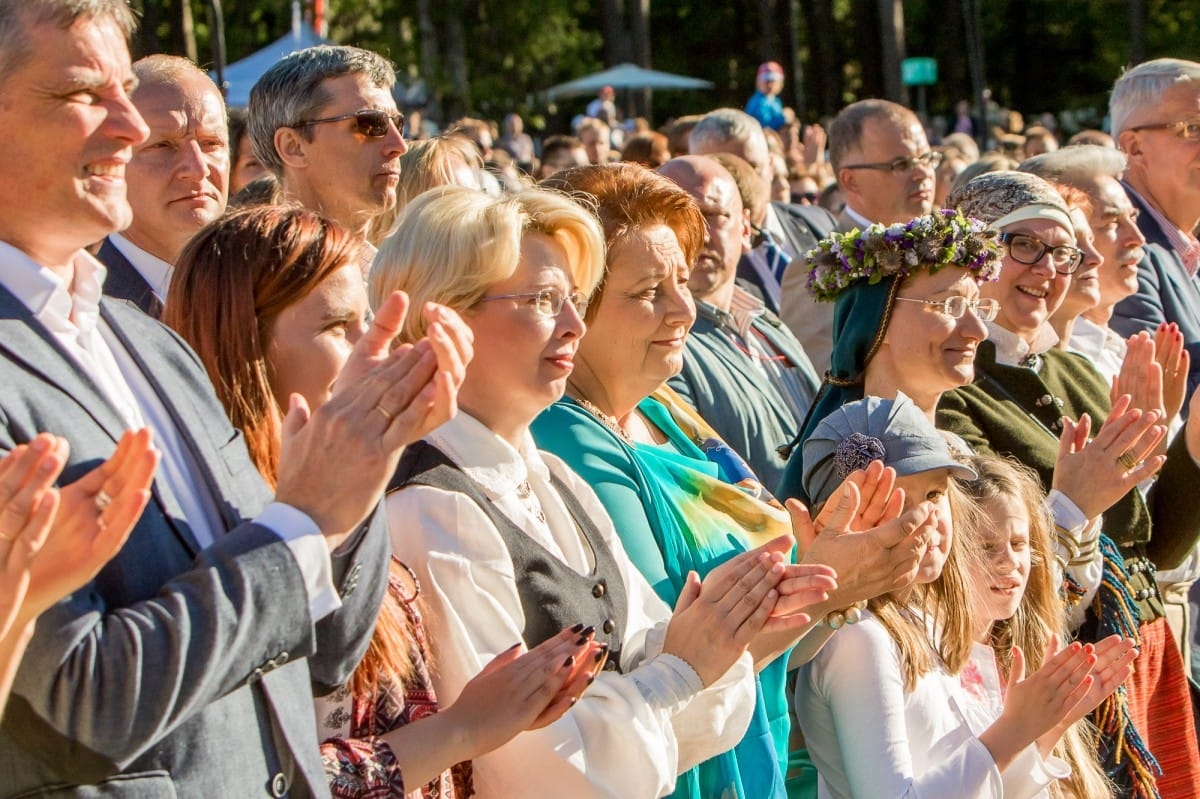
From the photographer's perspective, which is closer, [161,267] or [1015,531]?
[1015,531]

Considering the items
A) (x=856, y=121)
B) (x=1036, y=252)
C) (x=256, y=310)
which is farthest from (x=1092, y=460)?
(x=856, y=121)

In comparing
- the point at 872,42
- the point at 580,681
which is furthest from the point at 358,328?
the point at 872,42

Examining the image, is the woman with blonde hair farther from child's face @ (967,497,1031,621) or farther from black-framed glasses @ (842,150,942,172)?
black-framed glasses @ (842,150,942,172)

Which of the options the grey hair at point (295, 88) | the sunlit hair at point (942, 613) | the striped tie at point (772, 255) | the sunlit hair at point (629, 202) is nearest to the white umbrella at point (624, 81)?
the striped tie at point (772, 255)

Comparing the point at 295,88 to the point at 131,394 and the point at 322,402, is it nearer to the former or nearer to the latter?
the point at 322,402

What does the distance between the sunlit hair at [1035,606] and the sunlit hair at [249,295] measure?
181 centimetres

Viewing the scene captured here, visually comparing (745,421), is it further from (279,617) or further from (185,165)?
(279,617)

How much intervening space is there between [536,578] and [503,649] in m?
0.16

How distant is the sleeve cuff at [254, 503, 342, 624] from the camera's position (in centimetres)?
207

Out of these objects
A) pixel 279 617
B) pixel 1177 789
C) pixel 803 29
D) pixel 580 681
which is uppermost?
pixel 279 617

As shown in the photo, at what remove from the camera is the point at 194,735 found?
2.10 meters

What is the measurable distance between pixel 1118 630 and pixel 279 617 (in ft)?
10.0

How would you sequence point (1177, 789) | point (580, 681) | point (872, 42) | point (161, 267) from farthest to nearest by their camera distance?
point (872, 42)
point (1177, 789)
point (161, 267)
point (580, 681)

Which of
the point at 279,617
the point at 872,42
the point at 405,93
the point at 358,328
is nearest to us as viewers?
the point at 279,617
